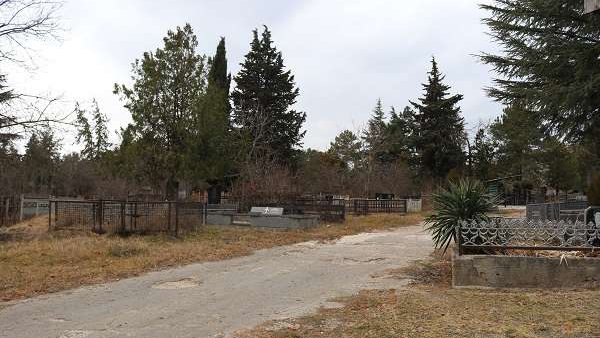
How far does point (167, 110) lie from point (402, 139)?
40.7 meters

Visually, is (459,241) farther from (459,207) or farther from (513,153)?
(513,153)

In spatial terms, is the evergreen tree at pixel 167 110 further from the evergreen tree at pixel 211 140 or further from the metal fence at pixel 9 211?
the metal fence at pixel 9 211

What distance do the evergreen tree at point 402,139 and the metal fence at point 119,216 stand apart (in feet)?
144

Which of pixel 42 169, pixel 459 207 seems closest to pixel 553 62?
pixel 459 207

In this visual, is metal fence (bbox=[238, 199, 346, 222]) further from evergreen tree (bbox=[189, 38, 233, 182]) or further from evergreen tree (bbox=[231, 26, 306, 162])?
evergreen tree (bbox=[231, 26, 306, 162])

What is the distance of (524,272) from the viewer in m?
8.67

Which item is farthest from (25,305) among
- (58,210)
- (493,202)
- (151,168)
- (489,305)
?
(151,168)

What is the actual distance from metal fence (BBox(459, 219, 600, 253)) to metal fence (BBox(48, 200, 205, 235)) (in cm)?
1037

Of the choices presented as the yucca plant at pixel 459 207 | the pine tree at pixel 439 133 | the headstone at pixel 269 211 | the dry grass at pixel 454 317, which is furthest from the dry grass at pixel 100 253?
the pine tree at pixel 439 133

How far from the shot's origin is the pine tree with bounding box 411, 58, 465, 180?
57031mm

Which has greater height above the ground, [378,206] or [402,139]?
[402,139]

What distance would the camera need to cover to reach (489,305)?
7.25 metres

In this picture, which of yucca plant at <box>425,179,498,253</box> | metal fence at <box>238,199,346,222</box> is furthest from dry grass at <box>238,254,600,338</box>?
metal fence at <box>238,199,346,222</box>

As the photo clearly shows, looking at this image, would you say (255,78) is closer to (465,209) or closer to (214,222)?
(214,222)
